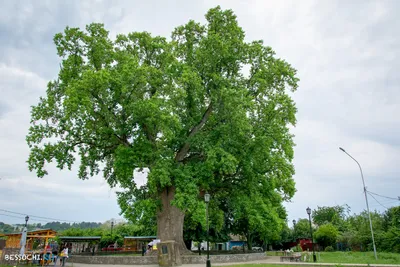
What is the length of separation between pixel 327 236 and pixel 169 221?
29887 mm

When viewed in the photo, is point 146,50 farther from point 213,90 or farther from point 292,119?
point 292,119

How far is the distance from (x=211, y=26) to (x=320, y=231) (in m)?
34.0

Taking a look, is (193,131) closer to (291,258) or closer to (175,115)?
(175,115)

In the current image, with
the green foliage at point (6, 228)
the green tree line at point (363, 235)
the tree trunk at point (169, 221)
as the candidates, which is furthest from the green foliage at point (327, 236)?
the green foliage at point (6, 228)

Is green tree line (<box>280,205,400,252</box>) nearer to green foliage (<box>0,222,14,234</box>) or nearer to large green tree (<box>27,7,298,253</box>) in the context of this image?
large green tree (<box>27,7,298,253</box>)

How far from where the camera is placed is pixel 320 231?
42.9 m

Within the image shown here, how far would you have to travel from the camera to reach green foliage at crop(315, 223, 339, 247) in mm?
41688

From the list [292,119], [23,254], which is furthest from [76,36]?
[292,119]

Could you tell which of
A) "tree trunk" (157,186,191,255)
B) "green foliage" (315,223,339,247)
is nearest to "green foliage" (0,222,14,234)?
"green foliage" (315,223,339,247)

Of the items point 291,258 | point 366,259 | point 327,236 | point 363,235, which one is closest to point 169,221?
point 291,258

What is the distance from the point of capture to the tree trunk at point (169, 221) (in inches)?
833

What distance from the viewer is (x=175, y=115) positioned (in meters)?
19.7

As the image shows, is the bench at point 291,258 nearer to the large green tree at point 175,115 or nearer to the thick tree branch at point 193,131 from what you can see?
the large green tree at point 175,115

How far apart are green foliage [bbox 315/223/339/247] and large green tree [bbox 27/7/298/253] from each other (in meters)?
22.5
